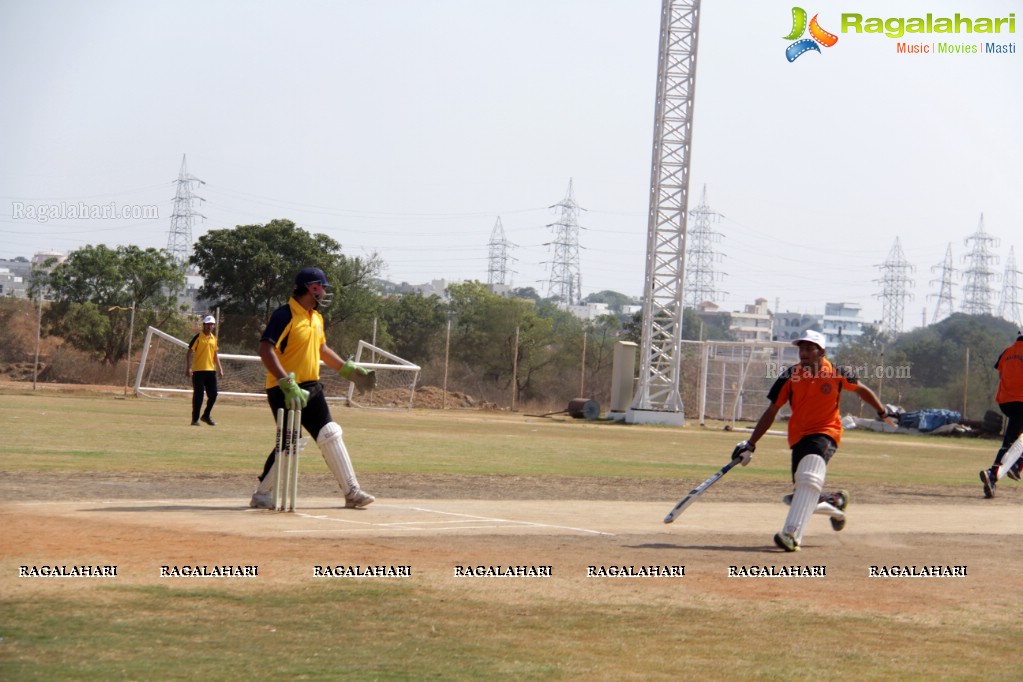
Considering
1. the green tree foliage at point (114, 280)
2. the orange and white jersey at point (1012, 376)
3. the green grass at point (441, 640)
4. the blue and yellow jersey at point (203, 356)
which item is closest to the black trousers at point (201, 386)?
the blue and yellow jersey at point (203, 356)

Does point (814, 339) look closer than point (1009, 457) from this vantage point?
Yes

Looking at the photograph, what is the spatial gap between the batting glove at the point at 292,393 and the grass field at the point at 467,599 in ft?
3.30

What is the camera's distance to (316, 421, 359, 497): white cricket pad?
11.6m

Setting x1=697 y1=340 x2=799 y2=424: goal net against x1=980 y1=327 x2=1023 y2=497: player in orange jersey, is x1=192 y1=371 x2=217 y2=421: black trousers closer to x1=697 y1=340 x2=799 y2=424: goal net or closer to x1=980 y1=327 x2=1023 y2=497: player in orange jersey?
x1=980 y1=327 x2=1023 y2=497: player in orange jersey

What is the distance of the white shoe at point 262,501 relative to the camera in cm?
1166

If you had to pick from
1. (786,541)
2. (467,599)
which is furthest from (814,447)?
(467,599)

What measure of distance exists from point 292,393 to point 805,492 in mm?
4386

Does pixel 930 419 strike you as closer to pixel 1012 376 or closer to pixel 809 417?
pixel 1012 376

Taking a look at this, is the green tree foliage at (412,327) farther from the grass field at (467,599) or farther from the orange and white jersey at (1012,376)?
the grass field at (467,599)

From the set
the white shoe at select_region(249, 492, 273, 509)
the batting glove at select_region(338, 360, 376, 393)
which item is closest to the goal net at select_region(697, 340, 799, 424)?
the batting glove at select_region(338, 360, 376, 393)

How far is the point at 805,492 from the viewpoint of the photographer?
10.8 metres

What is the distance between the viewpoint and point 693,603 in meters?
8.05

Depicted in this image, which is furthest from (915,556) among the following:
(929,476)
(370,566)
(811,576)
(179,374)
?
(179,374)

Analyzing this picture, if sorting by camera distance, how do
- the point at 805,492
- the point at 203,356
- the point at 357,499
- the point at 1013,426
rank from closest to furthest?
the point at 805,492
the point at 357,499
the point at 1013,426
the point at 203,356
